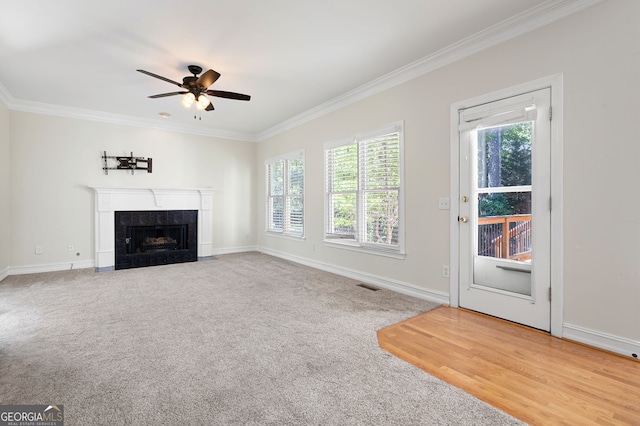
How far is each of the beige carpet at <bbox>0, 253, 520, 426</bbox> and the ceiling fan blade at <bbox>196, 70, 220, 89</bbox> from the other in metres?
2.51

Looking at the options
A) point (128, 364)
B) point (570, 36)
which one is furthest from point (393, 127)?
point (128, 364)

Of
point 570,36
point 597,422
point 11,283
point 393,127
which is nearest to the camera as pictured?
point 597,422

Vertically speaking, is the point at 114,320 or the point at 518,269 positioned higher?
the point at 518,269

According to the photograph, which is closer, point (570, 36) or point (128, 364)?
point (128, 364)

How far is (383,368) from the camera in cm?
204

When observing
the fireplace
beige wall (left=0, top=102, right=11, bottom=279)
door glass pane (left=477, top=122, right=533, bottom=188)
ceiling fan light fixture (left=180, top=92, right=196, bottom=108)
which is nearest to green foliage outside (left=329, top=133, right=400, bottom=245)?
door glass pane (left=477, top=122, right=533, bottom=188)

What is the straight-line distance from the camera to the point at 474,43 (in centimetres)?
303

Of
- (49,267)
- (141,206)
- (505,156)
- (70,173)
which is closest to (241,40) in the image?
(505,156)

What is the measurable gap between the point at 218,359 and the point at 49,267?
4.83m

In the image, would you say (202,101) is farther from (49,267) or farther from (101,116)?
(49,267)

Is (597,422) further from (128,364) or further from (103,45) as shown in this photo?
(103,45)

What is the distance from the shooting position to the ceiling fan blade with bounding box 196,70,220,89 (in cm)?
327

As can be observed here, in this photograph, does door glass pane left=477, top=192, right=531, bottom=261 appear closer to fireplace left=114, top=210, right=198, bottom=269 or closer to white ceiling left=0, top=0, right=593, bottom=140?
white ceiling left=0, top=0, right=593, bottom=140

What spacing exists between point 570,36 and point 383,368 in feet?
9.85
